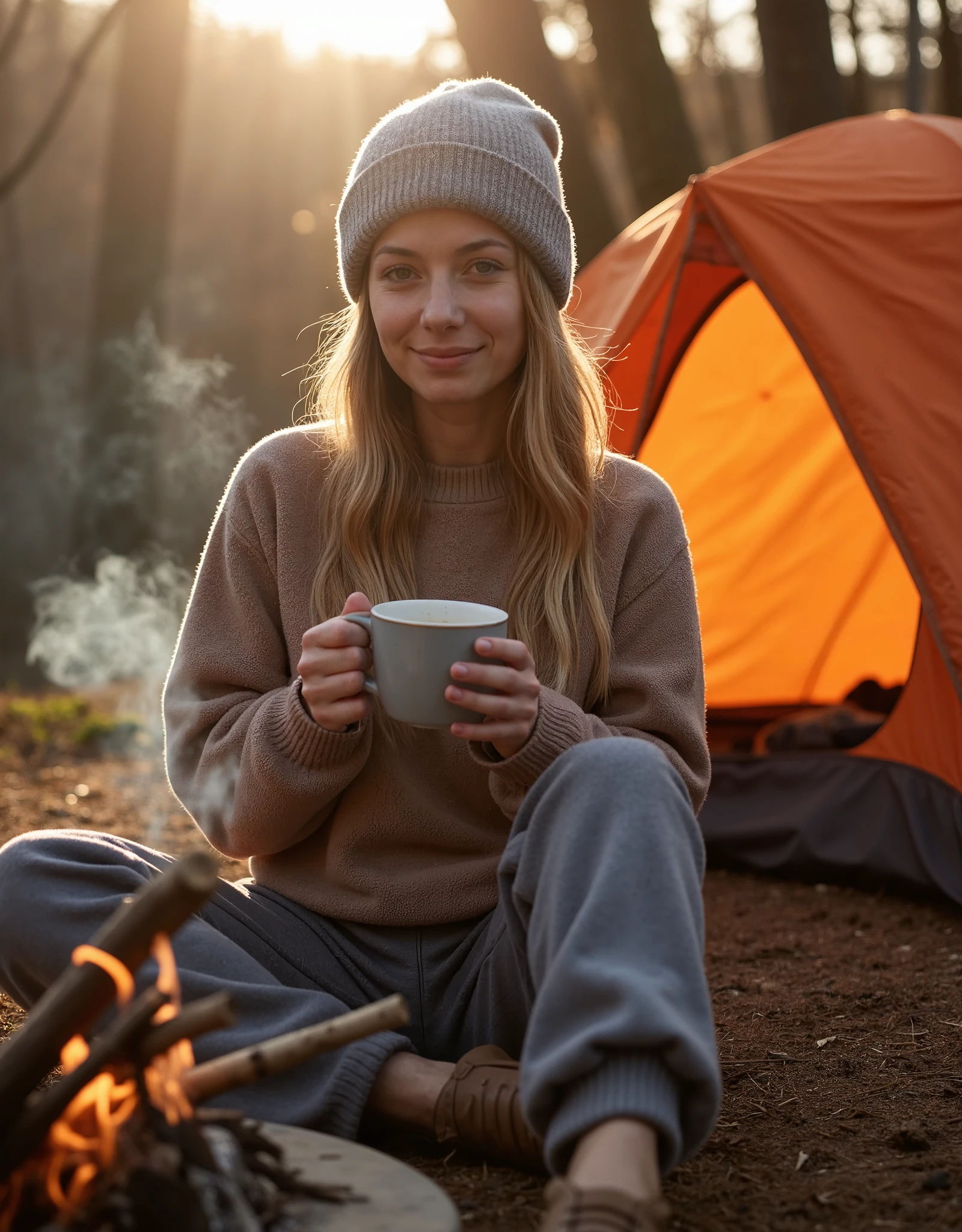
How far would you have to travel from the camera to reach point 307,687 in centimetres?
181

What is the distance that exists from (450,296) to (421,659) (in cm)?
68

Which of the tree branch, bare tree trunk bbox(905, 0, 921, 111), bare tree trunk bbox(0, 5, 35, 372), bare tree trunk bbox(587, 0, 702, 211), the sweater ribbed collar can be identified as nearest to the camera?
the sweater ribbed collar

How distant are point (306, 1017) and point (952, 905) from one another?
6.97 feet

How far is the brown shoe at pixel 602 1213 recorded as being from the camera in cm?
130

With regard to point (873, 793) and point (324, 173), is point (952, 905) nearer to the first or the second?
point (873, 793)

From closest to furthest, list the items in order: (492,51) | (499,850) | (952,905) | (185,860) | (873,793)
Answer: (185,860) → (499,850) → (952,905) → (873,793) → (492,51)

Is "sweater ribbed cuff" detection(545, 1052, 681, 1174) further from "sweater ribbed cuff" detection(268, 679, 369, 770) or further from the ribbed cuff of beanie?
the ribbed cuff of beanie

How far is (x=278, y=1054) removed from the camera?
1.41 m

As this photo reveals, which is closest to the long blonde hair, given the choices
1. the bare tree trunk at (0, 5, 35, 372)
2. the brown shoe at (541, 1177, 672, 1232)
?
the brown shoe at (541, 1177, 672, 1232)

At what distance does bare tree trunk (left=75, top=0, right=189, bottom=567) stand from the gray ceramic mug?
575 centimetres

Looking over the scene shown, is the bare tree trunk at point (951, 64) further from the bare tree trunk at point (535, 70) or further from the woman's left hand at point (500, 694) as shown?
the woman's left hand at point (500, 694)

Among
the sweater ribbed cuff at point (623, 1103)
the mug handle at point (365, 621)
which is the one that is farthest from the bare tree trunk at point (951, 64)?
the sweater ribbed cuff at point (623, 1103)

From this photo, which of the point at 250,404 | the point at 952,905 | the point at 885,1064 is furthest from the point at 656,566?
the point at 250,404

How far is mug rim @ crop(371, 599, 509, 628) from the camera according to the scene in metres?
1.65
